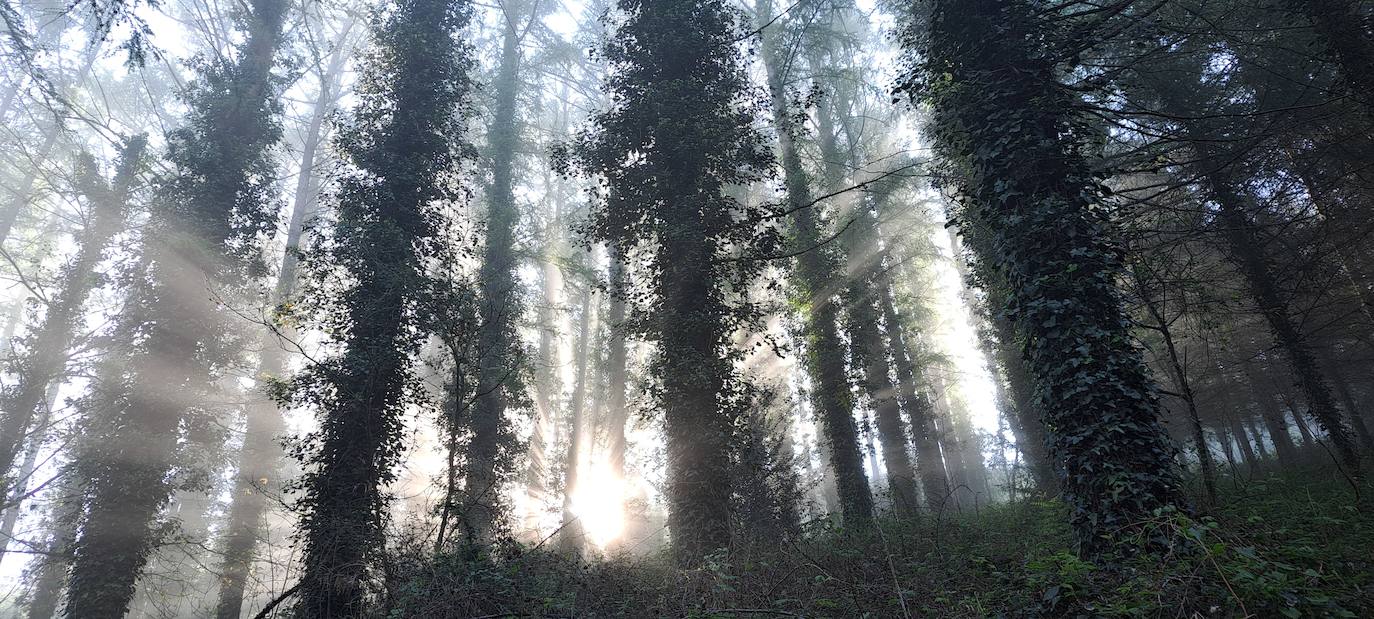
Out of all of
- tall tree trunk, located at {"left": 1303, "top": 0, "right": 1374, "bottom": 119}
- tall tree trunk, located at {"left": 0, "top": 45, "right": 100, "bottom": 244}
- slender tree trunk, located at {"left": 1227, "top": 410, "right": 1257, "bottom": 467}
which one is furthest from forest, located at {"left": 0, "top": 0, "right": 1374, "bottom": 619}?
slender tree trunk, located at {"left": 1227, "top": 410, "right": 1257, "bottom": 467}

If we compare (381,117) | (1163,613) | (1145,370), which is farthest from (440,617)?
(381,117)

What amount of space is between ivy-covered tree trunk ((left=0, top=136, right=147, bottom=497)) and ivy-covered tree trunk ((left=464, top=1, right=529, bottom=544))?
8911mm

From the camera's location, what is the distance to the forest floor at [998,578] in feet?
12.0

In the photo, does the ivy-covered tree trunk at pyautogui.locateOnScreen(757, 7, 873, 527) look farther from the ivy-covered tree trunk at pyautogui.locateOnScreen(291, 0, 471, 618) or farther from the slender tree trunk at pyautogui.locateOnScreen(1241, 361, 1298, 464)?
Result: the slender tree trunk at pyautogui.locateOnScreen(1241, 361, 1298, 464)

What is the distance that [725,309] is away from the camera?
10.8 meters

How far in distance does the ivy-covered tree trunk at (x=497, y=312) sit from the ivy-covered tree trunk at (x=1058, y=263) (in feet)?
29.1

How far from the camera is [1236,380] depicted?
23750 millimetres

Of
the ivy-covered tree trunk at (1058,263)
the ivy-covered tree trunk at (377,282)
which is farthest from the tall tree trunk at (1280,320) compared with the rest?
the ivy-covered tree trunk at (377,282)

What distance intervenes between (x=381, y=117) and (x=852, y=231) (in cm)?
1421

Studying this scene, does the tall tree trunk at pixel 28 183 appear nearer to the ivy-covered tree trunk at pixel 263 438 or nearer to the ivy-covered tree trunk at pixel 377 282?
the ivy-covered tree trunk at pixel 263 438

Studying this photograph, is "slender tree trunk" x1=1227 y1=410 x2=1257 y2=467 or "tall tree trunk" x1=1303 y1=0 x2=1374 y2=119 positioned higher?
"tall tree trunk" x1=1303 y1=0 x2=1374 y2=119

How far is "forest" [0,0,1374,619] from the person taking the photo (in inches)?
229

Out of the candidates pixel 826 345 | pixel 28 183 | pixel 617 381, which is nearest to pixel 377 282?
pixel 826 345

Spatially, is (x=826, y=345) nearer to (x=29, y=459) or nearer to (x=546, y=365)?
(x=546, y=365)
